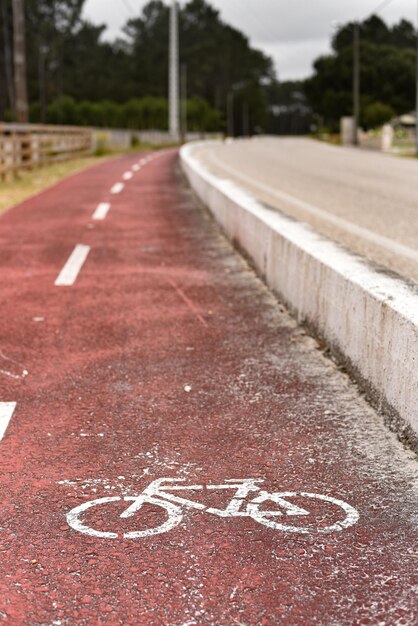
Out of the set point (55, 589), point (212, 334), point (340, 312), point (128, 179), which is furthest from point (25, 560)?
point (128, 179)

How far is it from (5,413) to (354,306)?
199 centimetres

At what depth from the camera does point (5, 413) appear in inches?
167

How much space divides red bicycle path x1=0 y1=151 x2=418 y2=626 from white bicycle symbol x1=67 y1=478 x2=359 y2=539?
3 cm

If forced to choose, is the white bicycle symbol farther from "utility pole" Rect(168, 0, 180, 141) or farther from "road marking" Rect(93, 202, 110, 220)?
"utility pole" Rect(168, 0, 180, 141)

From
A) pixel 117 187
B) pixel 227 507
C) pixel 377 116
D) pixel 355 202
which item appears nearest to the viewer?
pixel 227 507

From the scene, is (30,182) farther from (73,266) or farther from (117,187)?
(73,266)

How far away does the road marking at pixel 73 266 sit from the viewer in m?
7.73

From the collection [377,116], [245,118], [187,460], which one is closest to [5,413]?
[187,460]

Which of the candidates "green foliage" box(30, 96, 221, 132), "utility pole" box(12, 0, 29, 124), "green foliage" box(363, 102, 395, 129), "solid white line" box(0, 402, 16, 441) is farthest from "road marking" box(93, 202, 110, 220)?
"green foliage" box(30, 96, 221, 132)

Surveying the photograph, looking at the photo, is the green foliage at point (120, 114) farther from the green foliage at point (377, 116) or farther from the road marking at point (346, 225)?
the road marking at point (346, 225)

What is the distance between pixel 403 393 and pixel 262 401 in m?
0.87

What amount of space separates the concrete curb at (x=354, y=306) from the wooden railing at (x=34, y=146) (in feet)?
48.3

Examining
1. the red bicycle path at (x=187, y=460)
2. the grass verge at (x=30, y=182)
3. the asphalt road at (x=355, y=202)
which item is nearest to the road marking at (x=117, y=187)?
the grass verge at (x=30, y=182)

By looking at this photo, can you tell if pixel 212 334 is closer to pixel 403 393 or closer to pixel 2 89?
pixel 403 393
